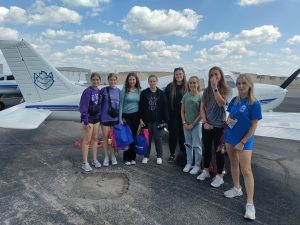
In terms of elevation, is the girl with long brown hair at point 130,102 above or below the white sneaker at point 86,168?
above

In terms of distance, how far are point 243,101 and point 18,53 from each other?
187 inches

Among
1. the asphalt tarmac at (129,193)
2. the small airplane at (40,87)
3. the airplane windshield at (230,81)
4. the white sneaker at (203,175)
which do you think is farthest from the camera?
the airplane windshield at (230,81)

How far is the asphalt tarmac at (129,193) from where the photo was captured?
300 cm

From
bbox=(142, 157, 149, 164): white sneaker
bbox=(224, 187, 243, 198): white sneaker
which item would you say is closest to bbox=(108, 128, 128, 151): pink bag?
bbox=(142, 157, 149, 164): white sneaker

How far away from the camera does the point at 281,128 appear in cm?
430

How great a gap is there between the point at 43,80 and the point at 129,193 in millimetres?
3516

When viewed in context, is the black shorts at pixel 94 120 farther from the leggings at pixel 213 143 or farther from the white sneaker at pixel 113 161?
the leggings at pixel 213 143

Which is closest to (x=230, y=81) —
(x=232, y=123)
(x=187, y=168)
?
(x=187, y=168)

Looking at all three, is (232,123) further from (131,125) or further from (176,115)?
(131,125)

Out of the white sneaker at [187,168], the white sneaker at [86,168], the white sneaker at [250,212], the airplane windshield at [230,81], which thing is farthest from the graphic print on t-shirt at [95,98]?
the airplane windshield at [230,81]

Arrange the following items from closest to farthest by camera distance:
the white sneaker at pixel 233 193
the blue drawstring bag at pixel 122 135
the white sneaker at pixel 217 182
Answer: the white sneaker at pixel 233 193 < the white sneaker at pixel 217 182 < the blue drawstring bag at pixel 122 135

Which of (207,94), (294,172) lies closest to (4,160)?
(207,94)

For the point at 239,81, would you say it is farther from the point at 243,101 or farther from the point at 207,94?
the point at 207,94

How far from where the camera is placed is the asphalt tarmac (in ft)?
9.85
